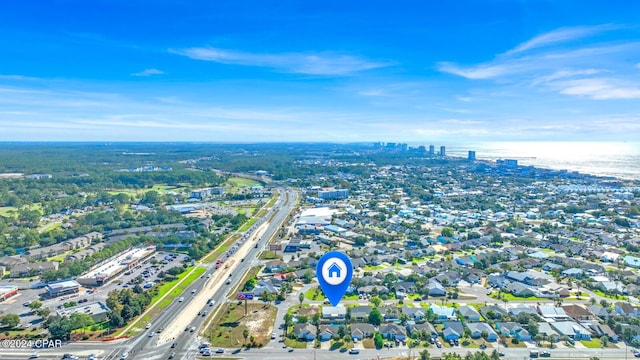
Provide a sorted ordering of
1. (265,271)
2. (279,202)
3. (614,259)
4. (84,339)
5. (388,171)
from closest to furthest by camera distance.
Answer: (84,339) → (265,271) → (614,259) → (279,202) → (388,171)

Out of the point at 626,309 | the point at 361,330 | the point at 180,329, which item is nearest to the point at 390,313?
the point at 361,330

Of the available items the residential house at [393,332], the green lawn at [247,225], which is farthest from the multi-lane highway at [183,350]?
the green lawn at [247,225]

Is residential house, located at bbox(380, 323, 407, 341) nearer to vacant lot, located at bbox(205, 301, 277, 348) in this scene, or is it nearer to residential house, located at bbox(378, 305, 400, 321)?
residential house, located at bbox(378, 305, 400, 321)

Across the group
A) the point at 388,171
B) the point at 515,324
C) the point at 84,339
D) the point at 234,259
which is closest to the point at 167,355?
the point at 84,339

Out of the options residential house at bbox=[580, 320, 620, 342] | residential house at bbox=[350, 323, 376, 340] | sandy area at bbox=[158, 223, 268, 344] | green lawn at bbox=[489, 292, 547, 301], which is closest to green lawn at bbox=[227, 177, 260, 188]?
sandy area at bbox=[158, 223, 268, 344]

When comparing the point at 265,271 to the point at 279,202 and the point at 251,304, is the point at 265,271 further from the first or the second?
the point at 279,202

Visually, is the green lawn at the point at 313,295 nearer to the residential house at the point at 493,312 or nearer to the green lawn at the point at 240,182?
the residential house at the point at 493,312
